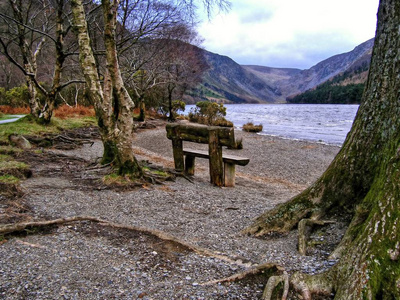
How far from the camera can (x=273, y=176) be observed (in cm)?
1280

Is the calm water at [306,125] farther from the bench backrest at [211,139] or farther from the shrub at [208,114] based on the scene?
the bench backrest at [211,139]

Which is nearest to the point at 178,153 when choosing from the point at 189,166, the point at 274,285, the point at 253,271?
the point at 189,166

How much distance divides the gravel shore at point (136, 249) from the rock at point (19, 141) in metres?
4.15

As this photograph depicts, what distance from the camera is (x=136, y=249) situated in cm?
412

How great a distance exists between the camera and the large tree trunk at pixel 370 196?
2555mm

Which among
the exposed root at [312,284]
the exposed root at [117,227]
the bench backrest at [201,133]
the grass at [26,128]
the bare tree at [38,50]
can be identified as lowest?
the exposed root at [117,227]

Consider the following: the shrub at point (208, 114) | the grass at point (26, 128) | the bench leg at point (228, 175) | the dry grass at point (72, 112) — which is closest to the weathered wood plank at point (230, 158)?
the bench leg at point (228, 175)

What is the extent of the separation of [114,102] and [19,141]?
5609 mm

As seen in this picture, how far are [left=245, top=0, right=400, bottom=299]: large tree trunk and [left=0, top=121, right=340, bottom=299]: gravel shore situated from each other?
448 millimetres

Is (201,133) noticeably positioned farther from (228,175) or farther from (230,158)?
(228,175)

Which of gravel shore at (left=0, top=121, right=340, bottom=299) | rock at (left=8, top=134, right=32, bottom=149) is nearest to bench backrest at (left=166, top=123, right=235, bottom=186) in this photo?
gravel shore at (left=0, top=121, right=340, bottom=299)

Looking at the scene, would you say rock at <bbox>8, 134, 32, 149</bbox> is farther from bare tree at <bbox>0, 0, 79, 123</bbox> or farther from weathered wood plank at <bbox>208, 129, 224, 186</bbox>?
weathered wood plank at <bbox>208, 129, 224, 186</bbox>

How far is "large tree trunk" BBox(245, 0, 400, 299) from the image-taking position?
2.55m

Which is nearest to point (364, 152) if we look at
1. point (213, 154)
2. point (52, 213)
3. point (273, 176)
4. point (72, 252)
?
point (72, 252)
